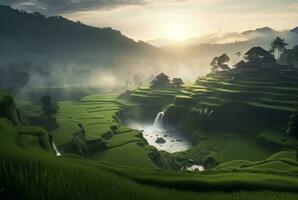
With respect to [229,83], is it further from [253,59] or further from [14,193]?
[14,193]

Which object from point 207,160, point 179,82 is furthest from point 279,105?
point 179,82

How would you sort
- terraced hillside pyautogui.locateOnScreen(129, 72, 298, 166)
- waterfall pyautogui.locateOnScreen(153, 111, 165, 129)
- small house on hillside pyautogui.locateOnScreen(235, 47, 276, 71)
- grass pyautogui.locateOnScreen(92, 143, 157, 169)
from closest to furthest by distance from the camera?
grass pyautogui.locateOnScreen(92, 143, 157, 169)
terraced hillside pyautogui.locateOnScreen(129, 72, 298, 166)
waterfall pyautogui.locateOnScreen(153, 111, 165, 129)
small house on hillside pyautogui.locateOnScreen(235, 47, 276, 71)

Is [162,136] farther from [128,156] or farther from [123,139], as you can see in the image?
A: [128,156]

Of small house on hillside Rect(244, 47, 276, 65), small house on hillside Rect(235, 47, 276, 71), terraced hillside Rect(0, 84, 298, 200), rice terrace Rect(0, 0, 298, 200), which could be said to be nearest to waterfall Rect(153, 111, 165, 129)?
rice terrace Rect(0, 0, 298, 200)

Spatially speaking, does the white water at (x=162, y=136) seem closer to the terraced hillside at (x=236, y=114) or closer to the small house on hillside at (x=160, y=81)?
the terraced hillside at (x=236, y=114)

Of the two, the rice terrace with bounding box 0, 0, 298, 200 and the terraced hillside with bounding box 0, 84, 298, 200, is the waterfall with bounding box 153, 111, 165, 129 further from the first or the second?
the terraced hillside with bounding box 0, 84, 298, 200

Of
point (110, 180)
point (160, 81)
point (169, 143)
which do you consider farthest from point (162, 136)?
point (110, 180)

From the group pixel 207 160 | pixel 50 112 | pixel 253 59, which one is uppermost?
pixel 253 59

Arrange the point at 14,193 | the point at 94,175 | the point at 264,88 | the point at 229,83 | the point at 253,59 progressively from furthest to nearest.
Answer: the point at 253,59 < the point at 229,83 < the point at 264,88 < the point at 94,175 < the point at 14,193
